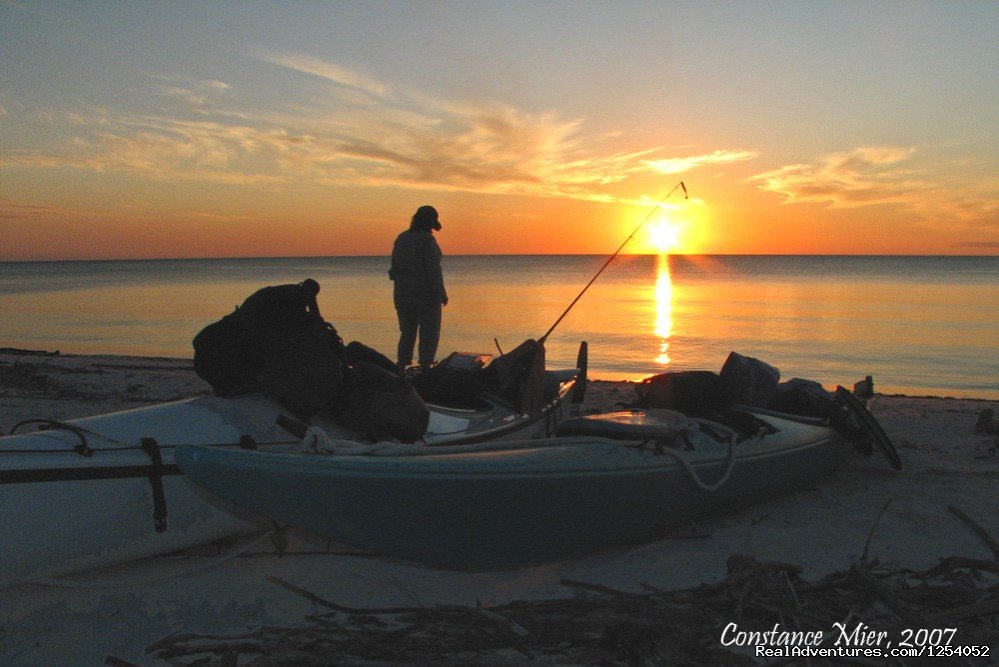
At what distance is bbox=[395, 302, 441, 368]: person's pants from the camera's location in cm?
762

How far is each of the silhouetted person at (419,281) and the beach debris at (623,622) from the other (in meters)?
4.55

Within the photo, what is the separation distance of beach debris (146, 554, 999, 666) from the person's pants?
455 cm

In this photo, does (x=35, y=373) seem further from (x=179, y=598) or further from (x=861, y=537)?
(x=861, y=537)

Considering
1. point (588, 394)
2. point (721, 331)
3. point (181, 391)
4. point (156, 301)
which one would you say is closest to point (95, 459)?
point (181, 391)

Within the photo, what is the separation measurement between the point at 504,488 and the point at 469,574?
18.4 inches

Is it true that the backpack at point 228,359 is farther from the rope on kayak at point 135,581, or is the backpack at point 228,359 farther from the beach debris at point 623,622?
the beach debris at point 623,622

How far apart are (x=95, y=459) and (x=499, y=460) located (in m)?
1.70

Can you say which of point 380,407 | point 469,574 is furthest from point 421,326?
point 469,574

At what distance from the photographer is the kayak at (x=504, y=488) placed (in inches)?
119

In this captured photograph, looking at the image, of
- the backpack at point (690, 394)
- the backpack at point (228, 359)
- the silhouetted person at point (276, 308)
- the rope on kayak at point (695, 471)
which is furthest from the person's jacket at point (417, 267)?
the rope on kayak at point (695, 471)

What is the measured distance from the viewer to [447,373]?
513cm

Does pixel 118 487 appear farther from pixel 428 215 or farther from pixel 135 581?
pixel 428 215

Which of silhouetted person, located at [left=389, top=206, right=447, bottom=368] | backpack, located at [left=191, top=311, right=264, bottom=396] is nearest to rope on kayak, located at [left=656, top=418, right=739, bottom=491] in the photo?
backpack, located at [left=191, top=311, right=264, bottom=396]

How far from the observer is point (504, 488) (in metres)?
3.27
